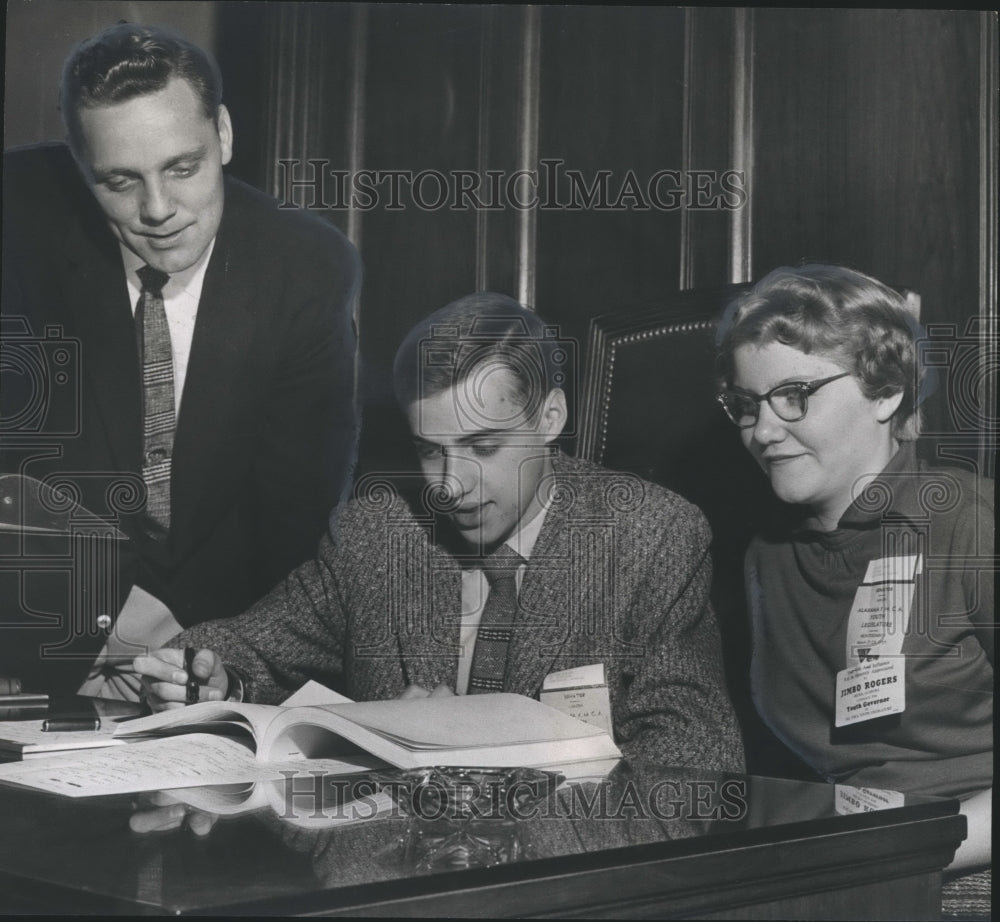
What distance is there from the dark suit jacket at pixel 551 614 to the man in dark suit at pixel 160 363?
65 mm

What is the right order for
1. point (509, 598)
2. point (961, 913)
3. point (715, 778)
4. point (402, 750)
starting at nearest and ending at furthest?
point (402, 750)
point (715, 778)
point (961, 913)
point (509, 598)

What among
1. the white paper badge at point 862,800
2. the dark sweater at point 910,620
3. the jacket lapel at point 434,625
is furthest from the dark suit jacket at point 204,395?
the white paper badge at point 862,800

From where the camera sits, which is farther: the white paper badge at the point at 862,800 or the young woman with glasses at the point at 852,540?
the young woman with glasses at the point at 852,540

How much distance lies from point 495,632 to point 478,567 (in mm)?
101

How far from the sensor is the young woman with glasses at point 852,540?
6.45ft

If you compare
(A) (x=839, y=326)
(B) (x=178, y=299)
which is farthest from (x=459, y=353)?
(A) (x=839, y=326)

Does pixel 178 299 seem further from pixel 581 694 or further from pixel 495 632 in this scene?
pixel 581 694

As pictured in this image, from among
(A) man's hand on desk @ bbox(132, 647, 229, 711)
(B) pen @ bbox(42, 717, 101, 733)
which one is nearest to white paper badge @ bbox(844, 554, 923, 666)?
(A) man's hand on desk @ bbox(132, 647, 229, 711)

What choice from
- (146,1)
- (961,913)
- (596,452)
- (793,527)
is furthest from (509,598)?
(146,1)

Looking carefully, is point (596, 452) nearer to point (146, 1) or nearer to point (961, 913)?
point (961, 913)

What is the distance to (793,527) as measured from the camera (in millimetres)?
1999

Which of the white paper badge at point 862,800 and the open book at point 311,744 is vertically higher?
the open book at point 311,744

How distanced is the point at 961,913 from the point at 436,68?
1425 mm

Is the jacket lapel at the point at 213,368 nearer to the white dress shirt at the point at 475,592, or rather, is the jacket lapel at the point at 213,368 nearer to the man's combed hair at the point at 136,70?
the man's combed hair at the point at 136,70
